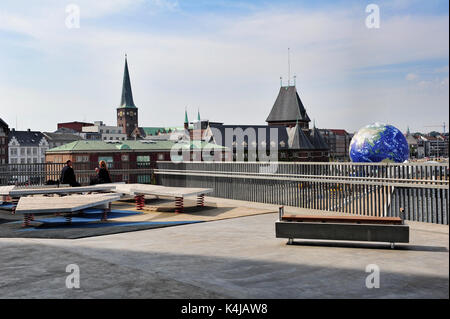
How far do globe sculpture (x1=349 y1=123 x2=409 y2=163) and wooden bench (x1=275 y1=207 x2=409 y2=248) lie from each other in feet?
47.4

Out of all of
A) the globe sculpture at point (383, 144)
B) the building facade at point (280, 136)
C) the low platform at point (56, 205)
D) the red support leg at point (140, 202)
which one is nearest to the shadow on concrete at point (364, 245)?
the low platform at point (56, 205)

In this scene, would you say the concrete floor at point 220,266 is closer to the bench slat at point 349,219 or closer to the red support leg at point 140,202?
the bench slat at point 349,219

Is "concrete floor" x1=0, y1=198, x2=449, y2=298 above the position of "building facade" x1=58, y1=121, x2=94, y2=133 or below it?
below

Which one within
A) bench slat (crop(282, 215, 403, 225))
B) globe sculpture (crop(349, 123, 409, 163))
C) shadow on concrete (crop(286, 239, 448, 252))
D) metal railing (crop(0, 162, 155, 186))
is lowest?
shadow on concrete (crop(286, 239, 448, 252))

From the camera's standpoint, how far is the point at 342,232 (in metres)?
9.46

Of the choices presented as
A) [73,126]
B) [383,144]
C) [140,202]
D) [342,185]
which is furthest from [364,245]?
[73,126]

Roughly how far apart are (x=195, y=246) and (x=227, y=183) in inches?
421

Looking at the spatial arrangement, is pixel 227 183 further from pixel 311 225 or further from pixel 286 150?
pixel 286 150

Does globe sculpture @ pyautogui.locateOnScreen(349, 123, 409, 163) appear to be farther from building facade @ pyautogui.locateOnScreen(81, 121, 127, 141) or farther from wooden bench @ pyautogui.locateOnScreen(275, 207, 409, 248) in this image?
building facade @ pyautogui.locateOnScreen(81, 121, 127, 141)

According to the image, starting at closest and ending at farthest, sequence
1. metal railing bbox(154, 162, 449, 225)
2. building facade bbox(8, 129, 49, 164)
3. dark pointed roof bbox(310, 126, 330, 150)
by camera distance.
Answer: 1. metal railing bbox(154, 162, 449, 225)
2. dark pointed roof bbox(310, 126, 330, 150)
3. building facade bbox(8, 129, 49, 164)

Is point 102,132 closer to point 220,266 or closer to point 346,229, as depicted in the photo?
point 346,229

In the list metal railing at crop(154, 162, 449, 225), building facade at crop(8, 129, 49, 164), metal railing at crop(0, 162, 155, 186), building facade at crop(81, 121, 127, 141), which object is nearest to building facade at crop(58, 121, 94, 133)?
building facade at crop(81, 121, 127, 141)

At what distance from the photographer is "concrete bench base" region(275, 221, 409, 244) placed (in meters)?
9.17
